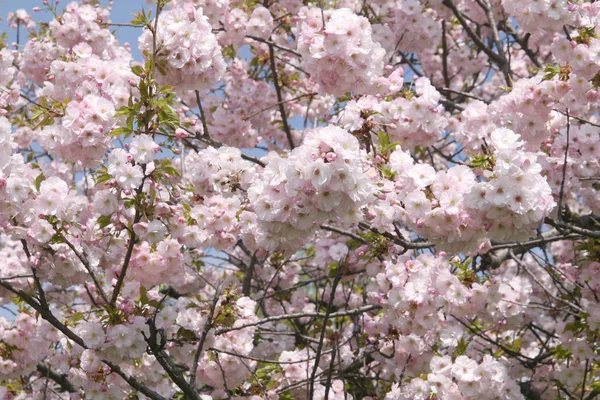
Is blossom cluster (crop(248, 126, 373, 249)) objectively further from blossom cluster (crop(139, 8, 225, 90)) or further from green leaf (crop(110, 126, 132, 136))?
blossom cluster (crop(139, 8, 225, 90))

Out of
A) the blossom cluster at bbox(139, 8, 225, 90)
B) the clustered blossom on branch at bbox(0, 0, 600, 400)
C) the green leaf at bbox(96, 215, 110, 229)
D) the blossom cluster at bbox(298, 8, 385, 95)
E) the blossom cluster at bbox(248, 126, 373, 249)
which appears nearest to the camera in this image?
the blossom cluster at bbox(248, 126, 373, 249)

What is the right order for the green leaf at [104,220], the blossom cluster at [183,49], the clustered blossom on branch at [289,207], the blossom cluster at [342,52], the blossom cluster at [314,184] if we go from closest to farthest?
the blossom cluster at [314,184]
the clustered blossom on branch at [289,207]
the green leaf at [104,220]
the blossom cluster at [183,49]
the blossom cluster at [342,52]

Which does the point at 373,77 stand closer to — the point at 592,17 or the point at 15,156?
the point at 592,17

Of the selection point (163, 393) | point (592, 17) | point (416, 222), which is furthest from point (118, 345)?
point (592, 17)

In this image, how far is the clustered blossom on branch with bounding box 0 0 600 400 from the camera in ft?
9.65

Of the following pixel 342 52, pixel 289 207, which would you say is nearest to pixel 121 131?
pixel 289 207

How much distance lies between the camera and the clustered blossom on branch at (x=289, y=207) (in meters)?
2.94

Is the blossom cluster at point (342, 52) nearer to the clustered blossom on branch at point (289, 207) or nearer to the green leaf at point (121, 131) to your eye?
the clustered blossom on branch at point (289, 207)

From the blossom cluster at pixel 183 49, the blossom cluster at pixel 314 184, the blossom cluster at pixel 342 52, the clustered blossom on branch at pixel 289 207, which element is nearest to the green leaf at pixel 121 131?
the clustered blossom on branch at pixel 289 207

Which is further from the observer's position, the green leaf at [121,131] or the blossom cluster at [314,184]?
the green leaf at [121,131]

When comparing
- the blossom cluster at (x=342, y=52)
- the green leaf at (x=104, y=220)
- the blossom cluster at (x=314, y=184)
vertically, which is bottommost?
the blossom cluster at (x=314, y=184)

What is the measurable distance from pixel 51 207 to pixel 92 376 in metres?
1.03

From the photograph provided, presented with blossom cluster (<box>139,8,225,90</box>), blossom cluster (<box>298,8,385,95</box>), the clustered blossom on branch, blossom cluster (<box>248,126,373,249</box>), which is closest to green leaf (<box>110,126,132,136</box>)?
the clustered blossom on branch

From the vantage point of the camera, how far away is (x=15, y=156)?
330cm
